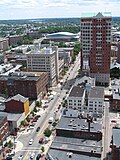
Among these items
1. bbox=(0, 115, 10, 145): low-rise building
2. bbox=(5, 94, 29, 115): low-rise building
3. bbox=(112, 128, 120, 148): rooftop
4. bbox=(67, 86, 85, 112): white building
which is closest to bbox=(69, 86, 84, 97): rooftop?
bbox=(67, 86, 85, 112): white building

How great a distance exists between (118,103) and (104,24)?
39.7 metres

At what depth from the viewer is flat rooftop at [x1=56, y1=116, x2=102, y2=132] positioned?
66375 millimetres

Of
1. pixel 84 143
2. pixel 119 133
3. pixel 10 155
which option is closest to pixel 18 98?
pixel 10 155

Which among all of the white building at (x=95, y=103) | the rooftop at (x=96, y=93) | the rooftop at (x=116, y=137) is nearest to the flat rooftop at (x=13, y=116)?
the white building at (x=95, y=103)

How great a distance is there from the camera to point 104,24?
111875 mm

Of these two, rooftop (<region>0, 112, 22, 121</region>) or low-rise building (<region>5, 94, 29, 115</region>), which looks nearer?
rooftop (<region>0, 112, 22, 121</region>)

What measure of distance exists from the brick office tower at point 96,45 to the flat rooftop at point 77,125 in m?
45.3

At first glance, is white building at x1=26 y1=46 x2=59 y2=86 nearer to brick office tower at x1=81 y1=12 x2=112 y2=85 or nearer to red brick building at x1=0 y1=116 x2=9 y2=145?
brick office tower at x1=81 y1=12 x2=112 y2=85

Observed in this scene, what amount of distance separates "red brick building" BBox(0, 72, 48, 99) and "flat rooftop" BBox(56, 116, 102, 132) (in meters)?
28.5

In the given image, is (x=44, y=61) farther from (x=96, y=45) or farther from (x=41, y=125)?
(x=41, y=125)

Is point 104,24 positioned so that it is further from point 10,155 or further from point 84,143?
point 10,155

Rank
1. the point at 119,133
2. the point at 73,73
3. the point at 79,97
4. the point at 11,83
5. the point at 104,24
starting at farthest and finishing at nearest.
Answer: the point at 73,73
the point at 104,24
the point at 11,83
the point at 79,97
the point at 119,133

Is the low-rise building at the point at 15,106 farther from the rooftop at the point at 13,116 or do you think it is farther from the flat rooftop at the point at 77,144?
the flat rooftop at the point at 77,144

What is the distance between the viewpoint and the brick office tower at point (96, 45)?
11212 centimetres
